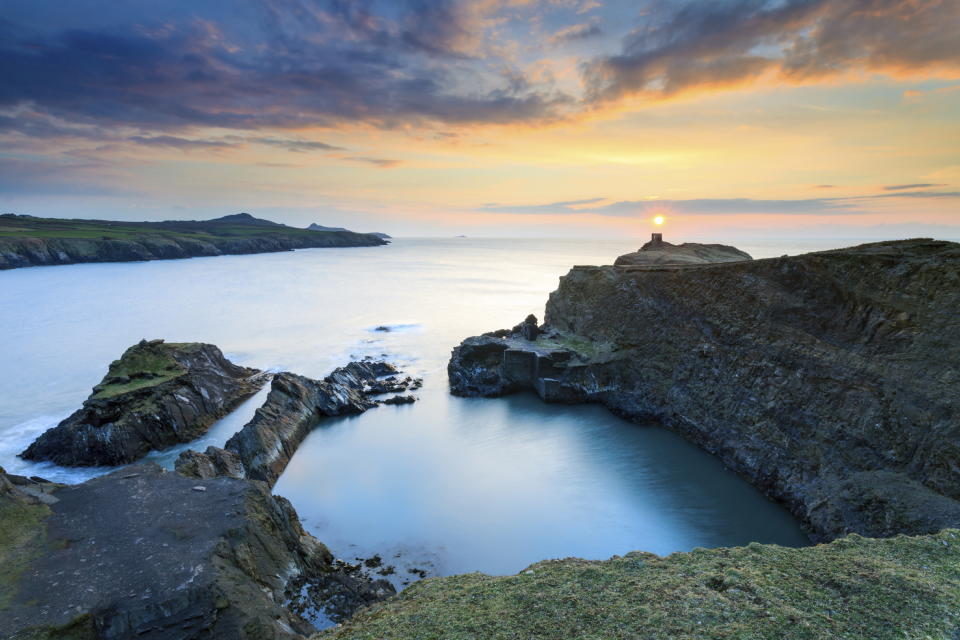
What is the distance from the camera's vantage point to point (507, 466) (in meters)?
25.9

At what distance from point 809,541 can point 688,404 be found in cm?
1015

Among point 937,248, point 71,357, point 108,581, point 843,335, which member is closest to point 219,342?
point 71,357

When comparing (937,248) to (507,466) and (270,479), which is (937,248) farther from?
(270,479)

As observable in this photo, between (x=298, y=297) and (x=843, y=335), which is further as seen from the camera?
(x=298, y=297)

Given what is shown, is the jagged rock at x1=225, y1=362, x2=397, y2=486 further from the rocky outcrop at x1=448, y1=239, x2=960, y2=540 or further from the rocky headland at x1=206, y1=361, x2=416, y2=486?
the rocky outcrop at x1=448, y1=239, x2=960, y2=540

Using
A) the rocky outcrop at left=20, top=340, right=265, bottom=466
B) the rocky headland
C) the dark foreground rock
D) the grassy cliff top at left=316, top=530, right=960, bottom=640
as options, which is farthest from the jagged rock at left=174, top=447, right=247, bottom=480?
the grassy cliff top at left=316, top=530, right=960, bottom=640

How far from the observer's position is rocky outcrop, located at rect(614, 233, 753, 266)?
135 ft

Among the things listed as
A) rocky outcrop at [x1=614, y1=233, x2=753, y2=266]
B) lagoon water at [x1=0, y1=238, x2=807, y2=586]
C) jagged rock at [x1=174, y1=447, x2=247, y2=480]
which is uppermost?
rocky outcrop at [x1=614, y1=233, x2=753, y2=266]

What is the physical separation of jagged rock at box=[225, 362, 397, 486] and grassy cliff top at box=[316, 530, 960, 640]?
14558 millimetres

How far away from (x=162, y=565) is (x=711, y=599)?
515 inches

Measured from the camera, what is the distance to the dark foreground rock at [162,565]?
10.4m

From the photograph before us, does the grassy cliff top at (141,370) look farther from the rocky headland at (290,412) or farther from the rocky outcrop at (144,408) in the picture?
the rocky headland at (290,412)

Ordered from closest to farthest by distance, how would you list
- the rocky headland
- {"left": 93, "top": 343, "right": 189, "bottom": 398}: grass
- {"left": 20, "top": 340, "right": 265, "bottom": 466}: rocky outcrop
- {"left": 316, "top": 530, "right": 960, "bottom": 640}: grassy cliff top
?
{"left": 316, "top": 530, "right": 960, "bottom": 640}: grassy cliff top, the rocky headland, {"left": 20, "top": 340, "right": 265, "bottom": 466}: rocky outcrop, {"left": 93, "top": 343, "right": 189, "bottom": 398}: grass

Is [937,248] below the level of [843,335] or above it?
above
